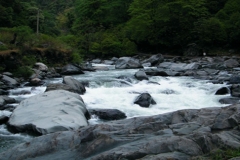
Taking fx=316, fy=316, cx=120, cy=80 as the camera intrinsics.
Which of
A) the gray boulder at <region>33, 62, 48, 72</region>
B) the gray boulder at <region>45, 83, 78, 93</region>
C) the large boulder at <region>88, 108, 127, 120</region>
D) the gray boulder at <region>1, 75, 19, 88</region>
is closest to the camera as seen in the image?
the large boulder at <region>88, 108, 127, 120</region>

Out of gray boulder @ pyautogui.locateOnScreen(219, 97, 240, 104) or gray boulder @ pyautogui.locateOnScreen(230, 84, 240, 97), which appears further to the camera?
gray boulder @ pyautogui.locateOnScreen(230, 84, 240, 97)

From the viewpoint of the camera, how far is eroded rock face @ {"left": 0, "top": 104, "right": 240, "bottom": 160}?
5.18m

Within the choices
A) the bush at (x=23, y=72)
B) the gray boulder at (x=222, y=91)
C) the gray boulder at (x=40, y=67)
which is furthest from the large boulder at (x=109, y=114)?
the gray boulder at (x=40, y=67)

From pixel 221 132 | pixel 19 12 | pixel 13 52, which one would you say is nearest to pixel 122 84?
pixel 13 52

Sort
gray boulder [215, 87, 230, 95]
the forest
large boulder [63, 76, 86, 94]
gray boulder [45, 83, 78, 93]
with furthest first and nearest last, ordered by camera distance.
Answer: the forest < gray boulder [215, 87, 230, 95] < large boulder [63, 76, 86, 94] < gray boulder [45, 83, 78, 93]

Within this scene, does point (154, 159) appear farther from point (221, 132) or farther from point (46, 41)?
point (46, 41)

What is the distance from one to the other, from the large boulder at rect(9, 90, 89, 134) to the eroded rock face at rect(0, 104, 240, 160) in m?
2.69

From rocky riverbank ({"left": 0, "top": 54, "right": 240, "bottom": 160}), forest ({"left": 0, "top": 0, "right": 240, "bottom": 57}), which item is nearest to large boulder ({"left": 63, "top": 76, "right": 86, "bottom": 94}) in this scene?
rocky riverbank ({"left": 0, "top": 54, "right": 240, "bottom": 160})

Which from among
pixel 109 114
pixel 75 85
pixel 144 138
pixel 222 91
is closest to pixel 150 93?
pixel 222 91

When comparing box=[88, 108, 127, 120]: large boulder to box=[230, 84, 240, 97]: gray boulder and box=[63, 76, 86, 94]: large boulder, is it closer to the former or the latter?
box=[63, 76, 86, 94]: large boulder

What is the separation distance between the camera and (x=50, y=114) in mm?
10266

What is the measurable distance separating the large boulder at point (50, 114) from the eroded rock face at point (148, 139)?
2.69 meters

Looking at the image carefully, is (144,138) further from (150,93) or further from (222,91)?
(222,91)

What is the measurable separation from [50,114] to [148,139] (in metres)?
5.35
